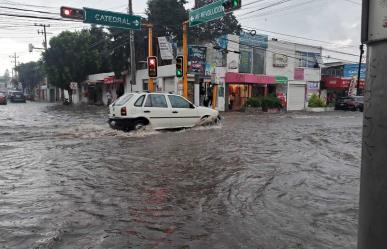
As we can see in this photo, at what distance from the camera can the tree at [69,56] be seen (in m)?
43.6

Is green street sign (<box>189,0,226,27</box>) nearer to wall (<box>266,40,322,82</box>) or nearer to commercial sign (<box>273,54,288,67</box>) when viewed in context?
wall (<box>266,40,322,82</box>)

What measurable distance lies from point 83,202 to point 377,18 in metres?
4.71

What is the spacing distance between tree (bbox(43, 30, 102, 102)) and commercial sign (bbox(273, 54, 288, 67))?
68.9ft

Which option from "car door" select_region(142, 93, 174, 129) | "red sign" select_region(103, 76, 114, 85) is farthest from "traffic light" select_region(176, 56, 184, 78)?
"red sign" select_region(103, 76, 114, 85)

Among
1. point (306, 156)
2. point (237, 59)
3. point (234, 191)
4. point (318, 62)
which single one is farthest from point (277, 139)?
point (318, 62)

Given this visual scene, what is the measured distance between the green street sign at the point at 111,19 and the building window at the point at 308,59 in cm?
2265

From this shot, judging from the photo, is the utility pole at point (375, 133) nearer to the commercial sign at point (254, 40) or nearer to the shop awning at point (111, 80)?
the commercial sign at point (254, 40)

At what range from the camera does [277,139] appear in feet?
44.1

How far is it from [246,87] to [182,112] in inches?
770

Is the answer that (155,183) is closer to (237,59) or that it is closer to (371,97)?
(371,97)

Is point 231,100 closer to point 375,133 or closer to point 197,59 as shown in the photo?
point 197,59

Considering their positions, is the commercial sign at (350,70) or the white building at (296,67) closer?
the white building at (296,67)

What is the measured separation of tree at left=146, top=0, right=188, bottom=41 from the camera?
37531mm

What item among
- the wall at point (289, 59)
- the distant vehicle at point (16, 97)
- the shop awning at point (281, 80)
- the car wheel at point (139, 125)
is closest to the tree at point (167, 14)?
Answer: the wall at point (289, 59)
